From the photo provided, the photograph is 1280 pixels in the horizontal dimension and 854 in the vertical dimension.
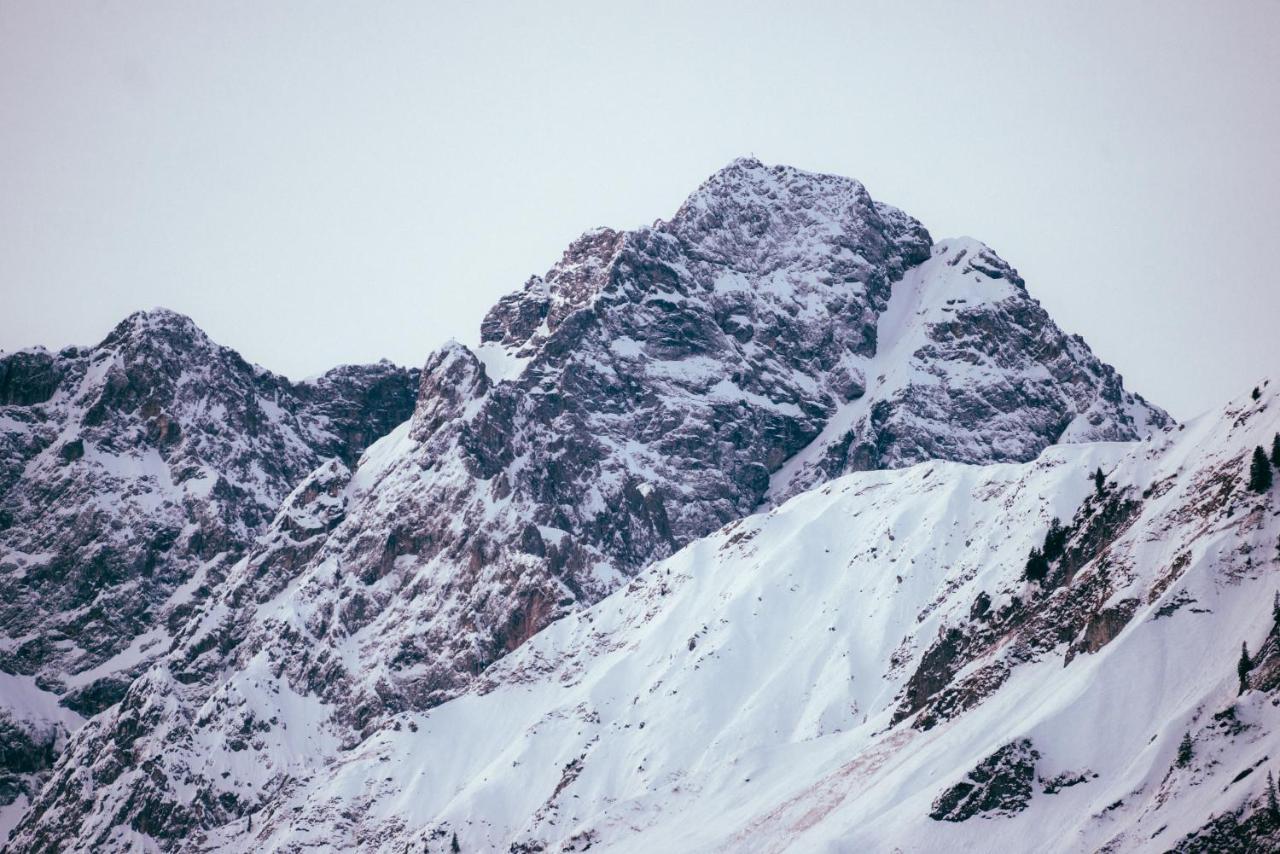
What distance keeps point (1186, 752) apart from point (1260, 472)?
31.9 metres

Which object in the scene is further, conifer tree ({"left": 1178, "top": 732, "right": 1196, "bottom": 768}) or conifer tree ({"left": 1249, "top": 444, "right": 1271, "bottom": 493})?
conifer tree ({"left": 1249, "top": 444, "right": 1271, "bottom": 493})

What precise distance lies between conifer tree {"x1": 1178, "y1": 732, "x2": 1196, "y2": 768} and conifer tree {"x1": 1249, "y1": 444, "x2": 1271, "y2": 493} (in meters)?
29.1

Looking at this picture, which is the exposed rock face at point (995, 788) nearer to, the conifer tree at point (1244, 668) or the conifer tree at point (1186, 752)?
the conifer tree at point (1186, 752)

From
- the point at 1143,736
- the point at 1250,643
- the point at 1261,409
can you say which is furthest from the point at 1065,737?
the point at 1261,409

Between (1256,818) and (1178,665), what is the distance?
27.7m

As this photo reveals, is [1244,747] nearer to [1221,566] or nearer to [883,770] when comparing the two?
[1221,566]

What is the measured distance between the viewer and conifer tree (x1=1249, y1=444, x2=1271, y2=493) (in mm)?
184000

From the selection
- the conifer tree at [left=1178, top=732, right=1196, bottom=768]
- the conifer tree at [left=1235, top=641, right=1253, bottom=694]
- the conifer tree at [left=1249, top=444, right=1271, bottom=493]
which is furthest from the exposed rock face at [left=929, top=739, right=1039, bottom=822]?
the conifer tree at [left=1249, top=444, right=1271, bottom=493]

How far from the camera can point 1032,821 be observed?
172 m

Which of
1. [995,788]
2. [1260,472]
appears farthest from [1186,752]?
[1260,472]

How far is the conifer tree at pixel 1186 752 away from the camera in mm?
164250

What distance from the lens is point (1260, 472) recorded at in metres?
184

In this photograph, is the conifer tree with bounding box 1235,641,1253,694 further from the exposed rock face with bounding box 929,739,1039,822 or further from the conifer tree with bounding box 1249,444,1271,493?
the conifer tree with bounding box 1249,444,1271,493

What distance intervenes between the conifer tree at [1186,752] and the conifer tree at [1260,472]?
95.4 ft
